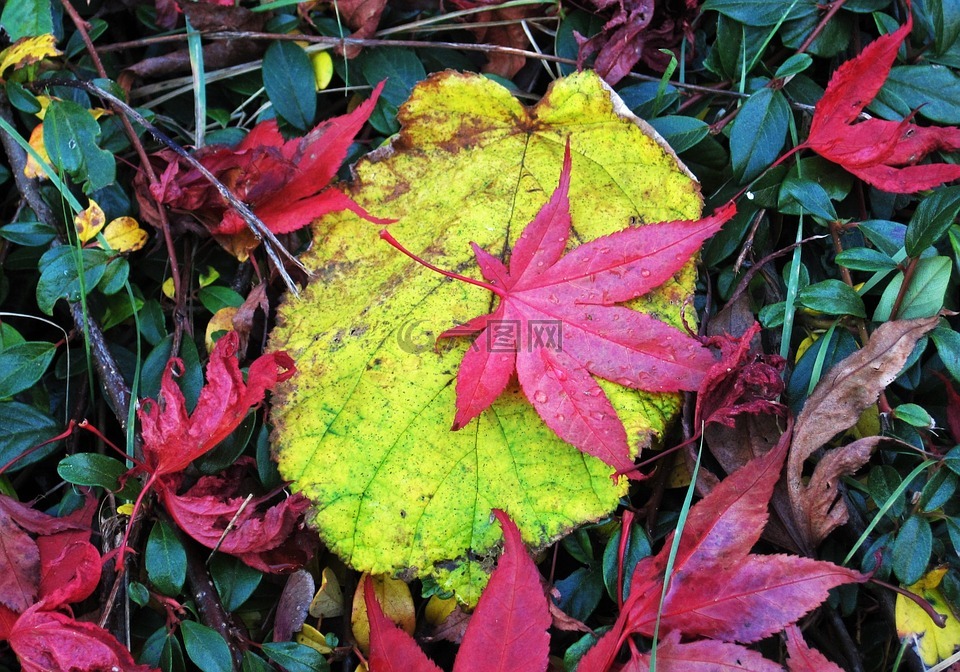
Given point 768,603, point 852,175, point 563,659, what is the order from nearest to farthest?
point 768,603, point 563,659, point 852,175

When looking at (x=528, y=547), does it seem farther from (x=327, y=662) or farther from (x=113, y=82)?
Result: (x=113, y=82)

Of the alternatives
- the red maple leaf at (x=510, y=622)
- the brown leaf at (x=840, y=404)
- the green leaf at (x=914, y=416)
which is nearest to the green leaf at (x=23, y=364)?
the red maple leaf at (x=510, y=622)

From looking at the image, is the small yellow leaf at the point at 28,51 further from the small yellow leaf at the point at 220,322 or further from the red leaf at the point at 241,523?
the red leaf at the point at 241,523

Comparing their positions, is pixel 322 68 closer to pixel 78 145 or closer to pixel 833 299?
pixel 78 145

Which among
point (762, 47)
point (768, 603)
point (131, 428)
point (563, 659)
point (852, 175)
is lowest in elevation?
point (563, 659)

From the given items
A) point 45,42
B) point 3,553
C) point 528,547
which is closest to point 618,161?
point 528,547

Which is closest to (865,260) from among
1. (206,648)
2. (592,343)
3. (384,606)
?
(592,343)

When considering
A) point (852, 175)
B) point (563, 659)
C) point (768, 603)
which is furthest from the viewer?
point (852, 175)

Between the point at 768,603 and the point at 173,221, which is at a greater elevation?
the point at 173,221
